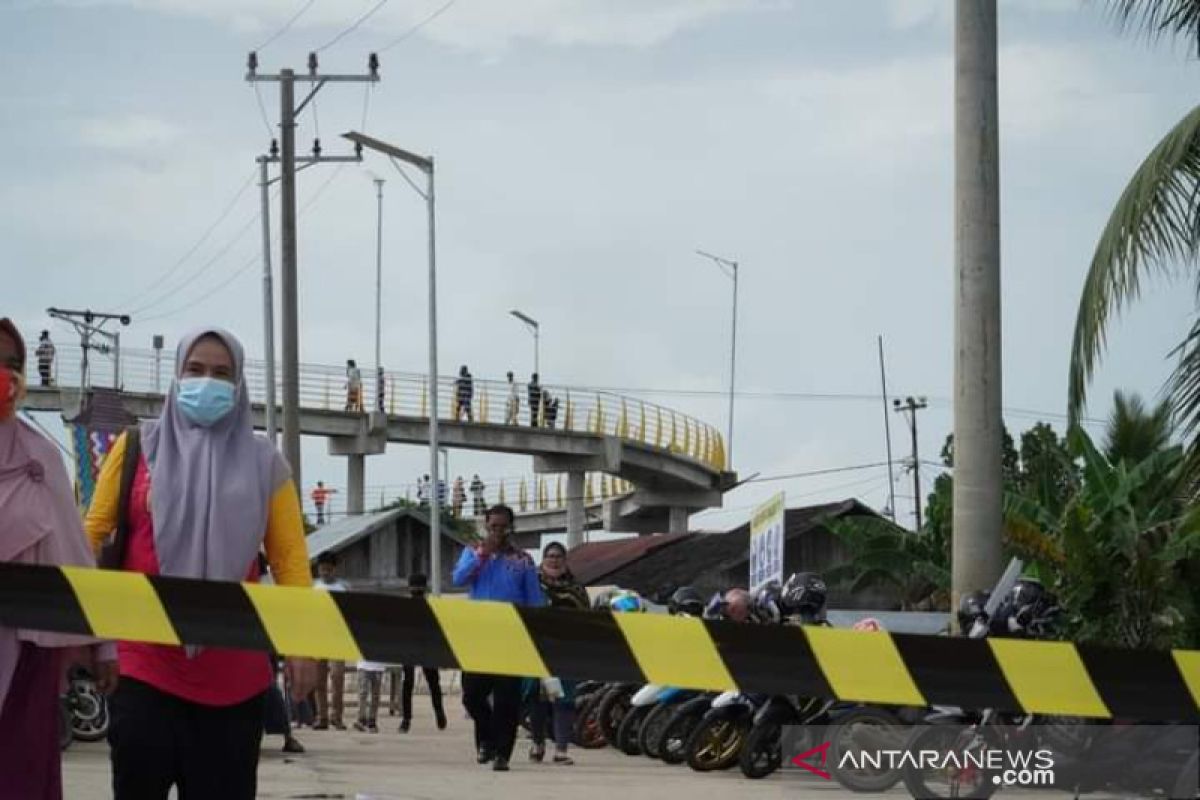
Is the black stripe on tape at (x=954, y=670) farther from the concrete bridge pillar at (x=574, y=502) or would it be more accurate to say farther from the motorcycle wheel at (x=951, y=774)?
the concrete bridge pillar at (x=574, y=502)

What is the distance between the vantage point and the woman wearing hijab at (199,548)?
5.73m

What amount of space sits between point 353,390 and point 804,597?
48.1m

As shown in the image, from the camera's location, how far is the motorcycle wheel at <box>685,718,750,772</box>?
621 inches

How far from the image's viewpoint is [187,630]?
489cm

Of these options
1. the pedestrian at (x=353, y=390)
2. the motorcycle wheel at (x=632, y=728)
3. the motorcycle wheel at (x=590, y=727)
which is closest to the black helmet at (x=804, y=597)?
the motorcycle wheel at (x=632, y=728)

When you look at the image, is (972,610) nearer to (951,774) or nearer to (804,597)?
(804,597)

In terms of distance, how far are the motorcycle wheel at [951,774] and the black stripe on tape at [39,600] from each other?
3.87 m

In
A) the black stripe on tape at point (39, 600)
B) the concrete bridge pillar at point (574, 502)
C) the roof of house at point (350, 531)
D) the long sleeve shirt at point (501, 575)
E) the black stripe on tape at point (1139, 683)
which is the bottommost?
the black stripe on tape at point (1139, 683)

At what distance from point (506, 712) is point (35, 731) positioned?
10319 millimetres

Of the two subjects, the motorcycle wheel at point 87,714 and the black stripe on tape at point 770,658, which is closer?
the black stripe on tape at point 770,658

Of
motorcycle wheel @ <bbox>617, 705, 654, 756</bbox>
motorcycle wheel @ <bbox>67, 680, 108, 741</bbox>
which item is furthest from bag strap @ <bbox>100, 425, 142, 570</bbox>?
motorcycle wheel @ <bbox>617, 705, 654, 756</bbox>

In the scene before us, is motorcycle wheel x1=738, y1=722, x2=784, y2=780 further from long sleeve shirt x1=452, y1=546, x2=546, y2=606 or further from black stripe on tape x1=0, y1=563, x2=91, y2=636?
black stripe on tape x1=0, y1=563, x2=91, y2=636

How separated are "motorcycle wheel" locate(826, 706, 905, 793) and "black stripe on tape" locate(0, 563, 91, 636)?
23.1 feet

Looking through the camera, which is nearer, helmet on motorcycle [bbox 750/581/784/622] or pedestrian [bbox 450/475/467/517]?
helmet on motorcycle [bbox 750/581/784/622]
